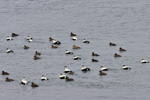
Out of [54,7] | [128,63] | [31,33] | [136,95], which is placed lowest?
[136,95]

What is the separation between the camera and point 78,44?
79062 millimetres

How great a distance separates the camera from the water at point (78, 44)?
60625 millimetres

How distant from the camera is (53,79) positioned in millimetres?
63812

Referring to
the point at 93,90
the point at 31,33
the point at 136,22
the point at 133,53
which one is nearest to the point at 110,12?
the point at 136,22

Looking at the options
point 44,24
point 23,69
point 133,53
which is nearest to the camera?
point 23,69

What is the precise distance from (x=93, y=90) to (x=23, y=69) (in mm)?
10609

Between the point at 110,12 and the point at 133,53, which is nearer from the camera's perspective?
the point at 133,53

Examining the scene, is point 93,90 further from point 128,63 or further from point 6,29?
point 6,29

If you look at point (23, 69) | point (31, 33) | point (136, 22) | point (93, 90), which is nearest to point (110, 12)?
point (136, 22)

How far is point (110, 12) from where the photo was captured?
9700 cm

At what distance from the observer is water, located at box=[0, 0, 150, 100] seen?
199 feet

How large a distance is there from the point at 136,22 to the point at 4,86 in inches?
1271

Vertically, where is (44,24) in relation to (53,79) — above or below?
above

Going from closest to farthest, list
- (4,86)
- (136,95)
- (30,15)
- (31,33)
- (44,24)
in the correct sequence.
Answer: (136,95)
(4,86)
(31,33)
(44,24)
(30,15)
